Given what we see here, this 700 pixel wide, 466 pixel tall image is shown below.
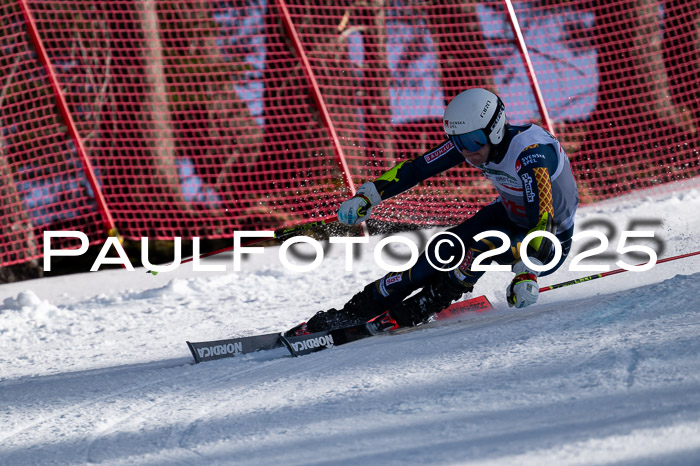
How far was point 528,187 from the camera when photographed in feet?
12.1

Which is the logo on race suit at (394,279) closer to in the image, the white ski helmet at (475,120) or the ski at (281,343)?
the ski at (281,343)

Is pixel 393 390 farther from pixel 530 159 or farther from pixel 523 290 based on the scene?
pixel 530 159

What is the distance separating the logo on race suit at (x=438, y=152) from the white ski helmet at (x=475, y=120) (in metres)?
0.41

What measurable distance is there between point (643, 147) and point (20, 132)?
591cm

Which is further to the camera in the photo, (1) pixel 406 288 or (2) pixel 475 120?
(1) pixel 406 288

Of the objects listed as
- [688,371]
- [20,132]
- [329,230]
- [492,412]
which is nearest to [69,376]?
[492,412]

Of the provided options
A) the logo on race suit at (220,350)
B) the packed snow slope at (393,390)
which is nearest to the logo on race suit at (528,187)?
the packed snow slope at (393,390)

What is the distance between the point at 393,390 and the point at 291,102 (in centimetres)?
479

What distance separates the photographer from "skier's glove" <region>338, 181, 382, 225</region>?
13.9 ft

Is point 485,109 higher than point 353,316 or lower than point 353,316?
higher

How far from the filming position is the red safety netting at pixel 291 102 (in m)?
6.94

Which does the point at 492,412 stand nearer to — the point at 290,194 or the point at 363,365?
the point at 363,365

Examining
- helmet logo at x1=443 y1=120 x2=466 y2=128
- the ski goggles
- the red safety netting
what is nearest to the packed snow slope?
the ski goggles

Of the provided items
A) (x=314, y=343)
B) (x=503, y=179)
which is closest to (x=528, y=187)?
(x=503, y=179)
